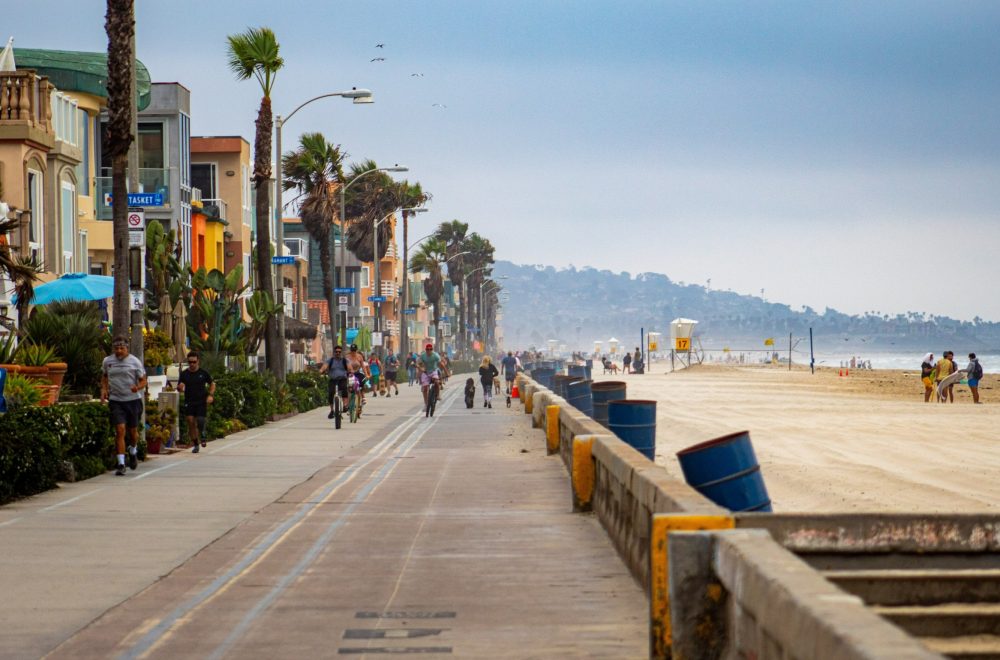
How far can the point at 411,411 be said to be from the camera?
4575cm

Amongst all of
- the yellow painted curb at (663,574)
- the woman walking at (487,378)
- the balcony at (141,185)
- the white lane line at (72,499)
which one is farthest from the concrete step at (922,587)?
the woman walking at (487,378)

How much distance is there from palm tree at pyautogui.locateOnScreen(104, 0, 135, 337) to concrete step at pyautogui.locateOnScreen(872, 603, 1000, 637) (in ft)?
60.9

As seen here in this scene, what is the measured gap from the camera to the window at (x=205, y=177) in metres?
67.1

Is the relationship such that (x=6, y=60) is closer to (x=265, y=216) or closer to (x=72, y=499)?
(x=265, y=216)

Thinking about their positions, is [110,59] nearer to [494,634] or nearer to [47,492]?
[47,492]

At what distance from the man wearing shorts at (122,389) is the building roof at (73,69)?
907 inches

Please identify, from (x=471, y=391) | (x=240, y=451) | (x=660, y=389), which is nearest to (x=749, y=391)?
(x=660, y=389)

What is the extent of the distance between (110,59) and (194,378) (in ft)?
17.9

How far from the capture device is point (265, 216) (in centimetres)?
4341

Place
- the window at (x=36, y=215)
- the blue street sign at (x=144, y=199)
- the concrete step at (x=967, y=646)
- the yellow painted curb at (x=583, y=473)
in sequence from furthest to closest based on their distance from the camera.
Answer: the window at (x=36, y=215)
the blue street sign at (x=144, y=199)
the yellow painted curb at (x=583, y=473)
the concrete step at (x=967, y=646)

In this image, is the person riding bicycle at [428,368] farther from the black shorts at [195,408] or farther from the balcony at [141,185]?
the black shorts at [195,408]

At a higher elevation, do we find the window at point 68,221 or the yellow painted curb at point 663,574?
the window at point 68,221

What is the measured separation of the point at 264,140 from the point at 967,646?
3860 cm

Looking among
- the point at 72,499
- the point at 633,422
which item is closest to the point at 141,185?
the point at 72,499
